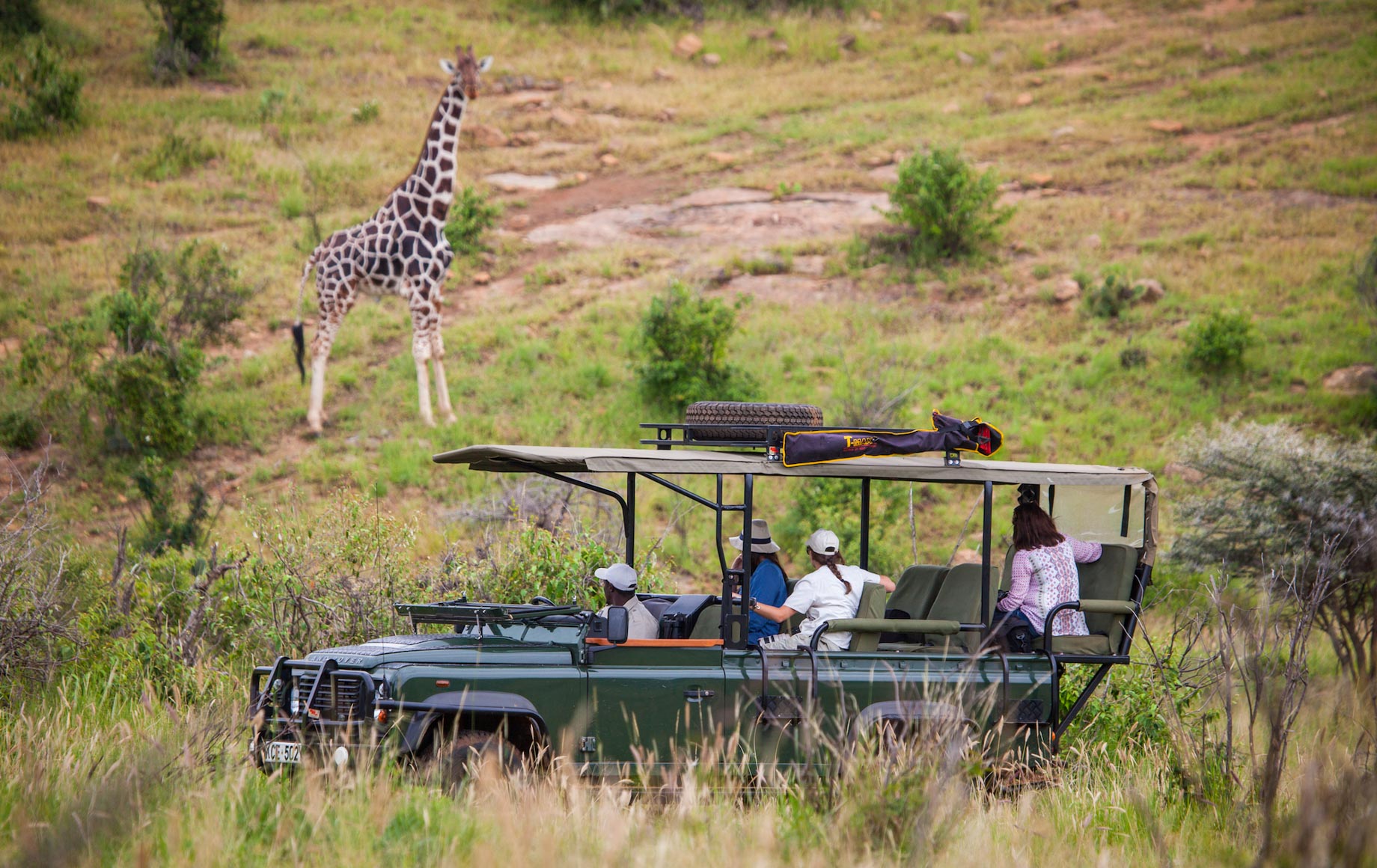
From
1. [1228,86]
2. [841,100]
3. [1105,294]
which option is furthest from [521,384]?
[1228,86]

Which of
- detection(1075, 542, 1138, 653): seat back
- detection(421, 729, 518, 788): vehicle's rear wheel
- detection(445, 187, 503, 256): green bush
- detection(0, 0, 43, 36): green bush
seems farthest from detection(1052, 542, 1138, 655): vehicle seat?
detection(0, 0, 43, 36): green bush

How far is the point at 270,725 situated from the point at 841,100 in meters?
A: 27.5

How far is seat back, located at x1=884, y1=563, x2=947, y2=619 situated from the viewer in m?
7.42

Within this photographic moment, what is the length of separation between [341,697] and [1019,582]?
12.3 ft

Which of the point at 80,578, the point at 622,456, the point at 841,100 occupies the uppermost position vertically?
the point at 841,100

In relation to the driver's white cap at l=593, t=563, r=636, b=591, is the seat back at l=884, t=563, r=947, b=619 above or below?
below

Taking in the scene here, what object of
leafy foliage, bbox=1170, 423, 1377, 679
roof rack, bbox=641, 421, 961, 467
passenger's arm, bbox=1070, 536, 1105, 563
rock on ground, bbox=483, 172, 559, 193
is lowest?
leafy foliage, bbox=1170, 423, 1377, 679

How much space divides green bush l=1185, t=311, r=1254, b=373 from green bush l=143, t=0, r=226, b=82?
2354cm

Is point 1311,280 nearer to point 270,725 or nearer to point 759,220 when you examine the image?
point 759,220

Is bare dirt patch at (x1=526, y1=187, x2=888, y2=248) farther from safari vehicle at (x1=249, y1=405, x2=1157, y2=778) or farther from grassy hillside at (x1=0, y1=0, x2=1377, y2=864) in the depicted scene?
safari vehicle at (x1=249, y1=405, x2=1157, y2=778)

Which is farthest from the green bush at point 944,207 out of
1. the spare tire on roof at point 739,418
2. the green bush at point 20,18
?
the green bush at point 20,18

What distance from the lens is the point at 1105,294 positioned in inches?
776

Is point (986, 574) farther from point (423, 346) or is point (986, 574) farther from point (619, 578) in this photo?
point (423, 346)

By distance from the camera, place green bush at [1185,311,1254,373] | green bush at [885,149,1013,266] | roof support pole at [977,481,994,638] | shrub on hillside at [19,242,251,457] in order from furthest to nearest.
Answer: green bush at [885,149,1013,266] < green bush at [1185,311,1254,373] < shrub on hillside at [19,242,251,457] < roof support pole at [977,481,994,638]
